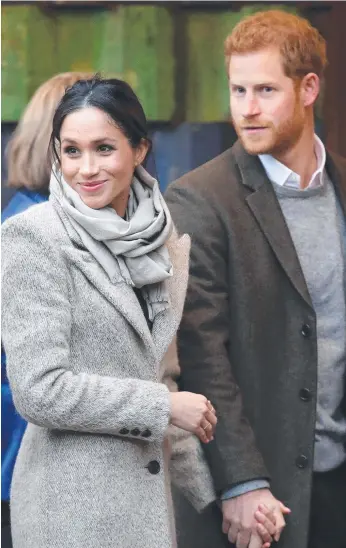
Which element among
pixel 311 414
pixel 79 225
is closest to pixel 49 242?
pixel 79 225

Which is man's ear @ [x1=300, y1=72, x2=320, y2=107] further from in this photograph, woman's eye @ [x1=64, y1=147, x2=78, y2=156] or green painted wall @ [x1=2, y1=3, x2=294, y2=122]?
woman's eye @ [x1=64, y1=147, x2=78, y2=156]

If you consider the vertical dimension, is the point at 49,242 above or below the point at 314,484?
above

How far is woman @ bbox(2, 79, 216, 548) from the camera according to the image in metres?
1.95

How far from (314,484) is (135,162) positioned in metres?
1.00

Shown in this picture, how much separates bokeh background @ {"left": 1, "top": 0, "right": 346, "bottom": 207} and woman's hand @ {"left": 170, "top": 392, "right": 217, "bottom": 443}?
82cm

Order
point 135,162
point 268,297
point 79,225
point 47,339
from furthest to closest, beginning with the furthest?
point 268,297
point 135,162
point 79,225
point 47,339

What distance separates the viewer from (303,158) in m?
2.69

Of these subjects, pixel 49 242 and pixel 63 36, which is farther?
pixel 63 36

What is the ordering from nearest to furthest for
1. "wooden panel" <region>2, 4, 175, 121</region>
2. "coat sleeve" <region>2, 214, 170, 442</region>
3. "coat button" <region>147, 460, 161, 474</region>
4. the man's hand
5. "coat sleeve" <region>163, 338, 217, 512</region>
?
1. "coat sleeve" <region>2, 214, 170, 442</region>
2. "coat button" <region>147, 460, 161, 474</region>
3. "coat sleeve" <region>163, 338, 217, 512</region>
4. the man's hand
5. "wooden panel" <region>2, 4, 175, 121</region>

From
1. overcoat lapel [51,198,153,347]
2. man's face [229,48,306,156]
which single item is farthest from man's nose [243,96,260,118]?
overcoat lapel [51,198,153,347]

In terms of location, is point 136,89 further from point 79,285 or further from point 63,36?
point 79,285

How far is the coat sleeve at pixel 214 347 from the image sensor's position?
2.51 m

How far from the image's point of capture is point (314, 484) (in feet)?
8.75

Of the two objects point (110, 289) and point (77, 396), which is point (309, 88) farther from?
point (77, 396)
